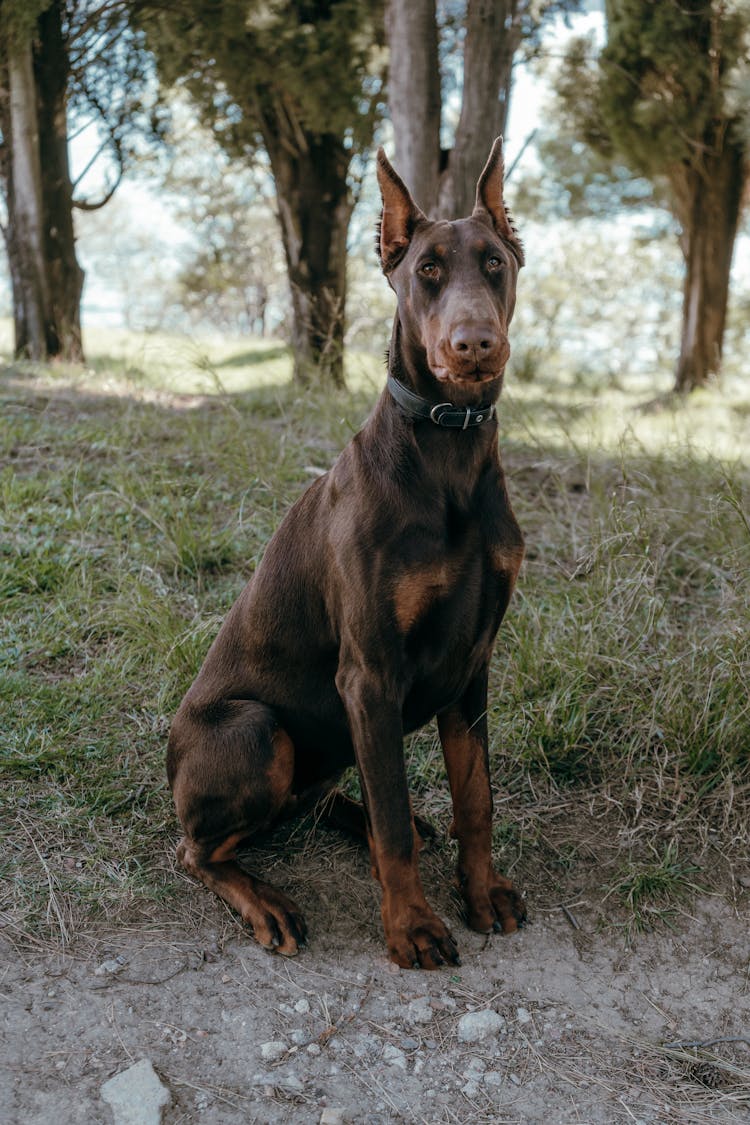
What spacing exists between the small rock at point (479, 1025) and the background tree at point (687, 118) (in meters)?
6.71

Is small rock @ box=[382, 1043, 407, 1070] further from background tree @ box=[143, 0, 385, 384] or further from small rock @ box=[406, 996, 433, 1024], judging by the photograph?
background tree @ box=[143, 0, 385, 384]

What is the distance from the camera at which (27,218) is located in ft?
26.5

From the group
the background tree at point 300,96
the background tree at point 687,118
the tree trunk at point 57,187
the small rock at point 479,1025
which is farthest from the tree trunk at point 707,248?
the small rock at point 479,1025

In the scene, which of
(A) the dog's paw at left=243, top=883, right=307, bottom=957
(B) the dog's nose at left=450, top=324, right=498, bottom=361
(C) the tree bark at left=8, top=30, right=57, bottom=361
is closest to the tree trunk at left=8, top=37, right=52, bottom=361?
(C) the tree bark at left=8, top=30, right=57, bottom=361

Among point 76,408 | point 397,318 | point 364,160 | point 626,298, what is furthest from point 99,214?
point 397,318

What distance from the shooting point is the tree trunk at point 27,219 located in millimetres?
7844

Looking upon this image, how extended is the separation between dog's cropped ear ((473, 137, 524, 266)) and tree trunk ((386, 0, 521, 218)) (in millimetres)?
2733

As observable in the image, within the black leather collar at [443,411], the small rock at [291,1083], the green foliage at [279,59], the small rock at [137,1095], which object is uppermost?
the green foliage at [279,59]

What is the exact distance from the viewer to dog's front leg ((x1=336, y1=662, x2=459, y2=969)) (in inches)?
93.0

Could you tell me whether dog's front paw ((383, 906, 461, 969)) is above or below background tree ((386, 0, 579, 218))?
below

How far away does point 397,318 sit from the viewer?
2.53 m

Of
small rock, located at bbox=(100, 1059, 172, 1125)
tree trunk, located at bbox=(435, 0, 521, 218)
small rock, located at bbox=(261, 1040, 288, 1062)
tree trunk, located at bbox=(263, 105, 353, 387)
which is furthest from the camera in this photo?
tree trunk, located at bbox=(263, 105, 353, 387)

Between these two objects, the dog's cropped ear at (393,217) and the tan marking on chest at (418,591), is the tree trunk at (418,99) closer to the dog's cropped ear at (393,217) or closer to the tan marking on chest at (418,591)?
the dog's cropped ear at (393,217)

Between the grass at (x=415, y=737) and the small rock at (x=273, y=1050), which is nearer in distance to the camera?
the small rock at (x=273, y=1050)
